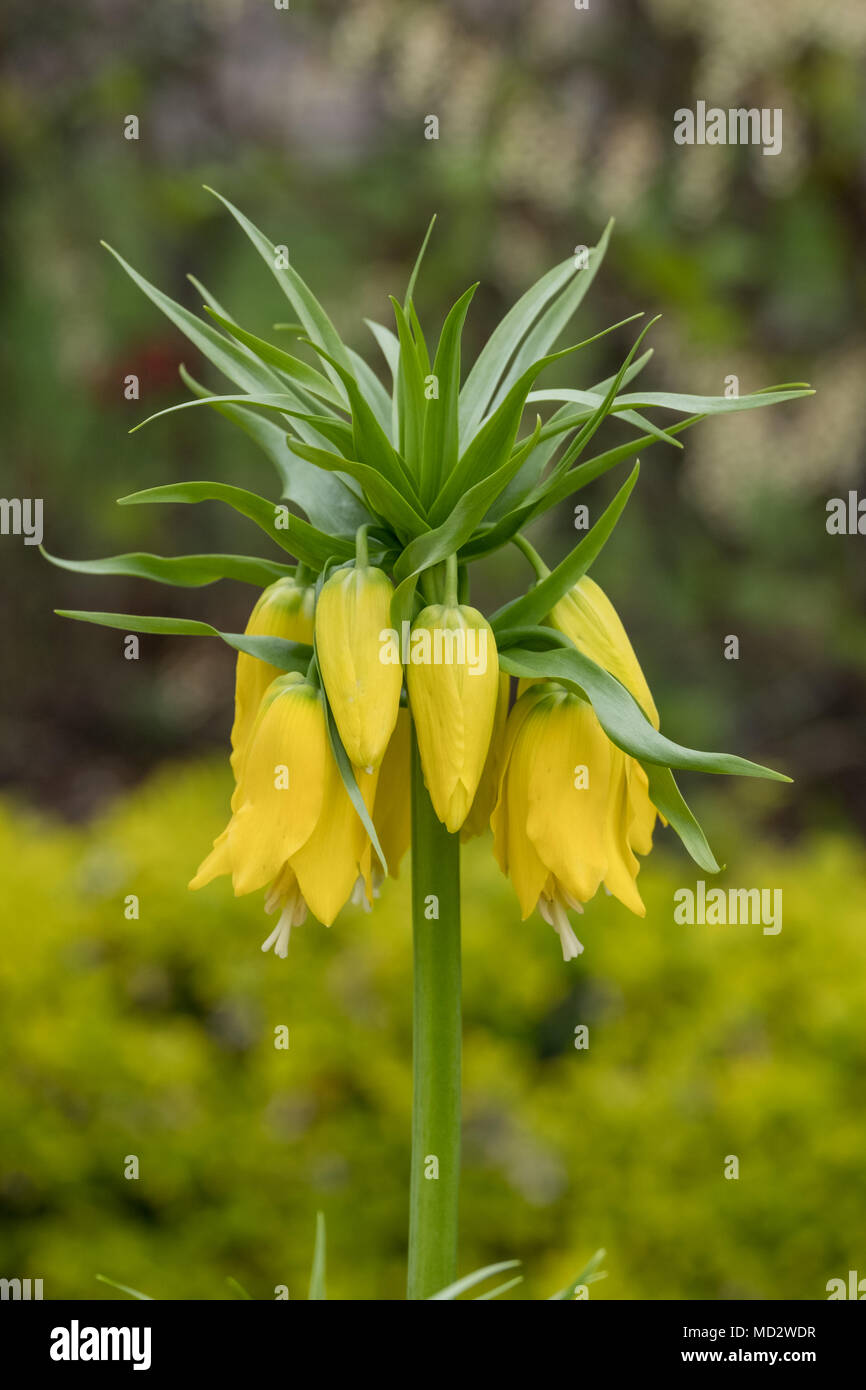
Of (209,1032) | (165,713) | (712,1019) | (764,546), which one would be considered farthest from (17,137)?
(712,1019)

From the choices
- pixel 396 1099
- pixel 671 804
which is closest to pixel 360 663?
pixel 671 804

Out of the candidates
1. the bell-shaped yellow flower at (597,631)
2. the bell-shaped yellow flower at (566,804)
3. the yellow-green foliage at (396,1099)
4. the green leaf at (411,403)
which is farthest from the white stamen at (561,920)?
the yellow-green foliage at (396,1099)

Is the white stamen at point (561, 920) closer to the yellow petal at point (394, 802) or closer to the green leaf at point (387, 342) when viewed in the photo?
the yellow petal at point (394, 802)

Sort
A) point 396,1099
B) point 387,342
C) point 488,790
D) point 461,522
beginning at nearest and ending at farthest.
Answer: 1. point 461,522
2. point 488,790
3. point 387,342
4. point 396,1099

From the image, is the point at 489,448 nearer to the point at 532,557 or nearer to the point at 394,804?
the point at 532,557

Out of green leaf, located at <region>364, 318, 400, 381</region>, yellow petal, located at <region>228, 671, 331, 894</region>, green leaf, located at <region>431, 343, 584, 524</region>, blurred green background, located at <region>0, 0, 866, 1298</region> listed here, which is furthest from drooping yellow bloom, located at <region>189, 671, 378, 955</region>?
blurred green background, located at <region>0, 0, 866, 1298</region>

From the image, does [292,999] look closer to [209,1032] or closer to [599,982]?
[209,1032]
